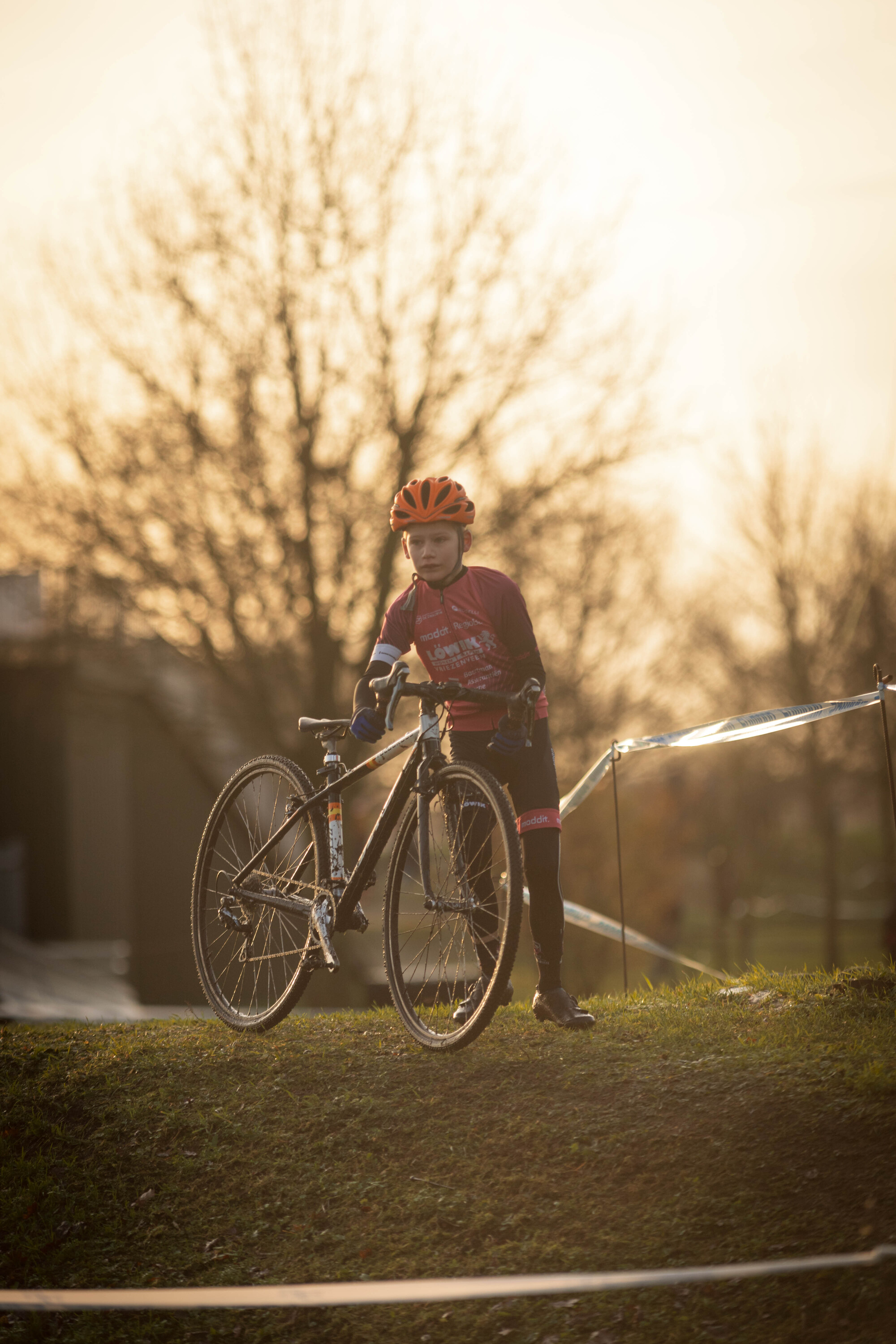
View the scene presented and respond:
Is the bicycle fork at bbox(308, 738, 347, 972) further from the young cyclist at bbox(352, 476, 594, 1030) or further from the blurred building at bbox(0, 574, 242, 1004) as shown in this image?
the blurred building at bbox(0, 574, 242, 1004)

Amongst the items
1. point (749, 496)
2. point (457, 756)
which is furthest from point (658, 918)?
point (457, 756)

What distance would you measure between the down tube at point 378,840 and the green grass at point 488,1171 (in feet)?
1.92

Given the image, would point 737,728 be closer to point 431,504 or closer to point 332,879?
point 431,504

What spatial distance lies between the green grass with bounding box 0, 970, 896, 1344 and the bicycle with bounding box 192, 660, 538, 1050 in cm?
29

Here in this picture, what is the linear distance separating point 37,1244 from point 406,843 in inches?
71.9

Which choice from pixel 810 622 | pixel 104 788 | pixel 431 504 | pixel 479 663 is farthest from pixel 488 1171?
pixel 104 788

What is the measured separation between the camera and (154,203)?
14695mm

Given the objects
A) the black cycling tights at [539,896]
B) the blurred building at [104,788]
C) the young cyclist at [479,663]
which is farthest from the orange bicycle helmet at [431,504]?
the blurred building at [104,788]

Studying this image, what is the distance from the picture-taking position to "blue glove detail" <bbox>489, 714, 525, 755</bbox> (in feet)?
14.9

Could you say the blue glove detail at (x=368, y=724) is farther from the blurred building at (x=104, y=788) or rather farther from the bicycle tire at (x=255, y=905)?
the blurred building at (x=104, y=788)

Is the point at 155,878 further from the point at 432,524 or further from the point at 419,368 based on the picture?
the point at 432,524

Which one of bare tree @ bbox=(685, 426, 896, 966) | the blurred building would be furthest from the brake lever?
bare tree @ bbox=(685, 426, 896, 966)

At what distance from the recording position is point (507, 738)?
4562 millimetres

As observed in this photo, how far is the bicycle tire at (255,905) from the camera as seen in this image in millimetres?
5254
